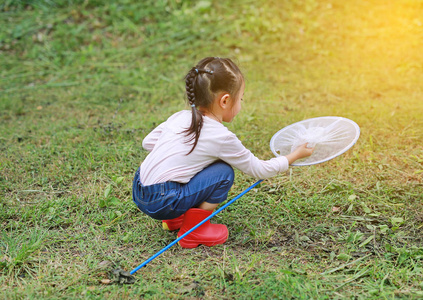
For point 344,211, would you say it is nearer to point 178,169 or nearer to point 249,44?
point 178,169

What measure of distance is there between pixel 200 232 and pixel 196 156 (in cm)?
43

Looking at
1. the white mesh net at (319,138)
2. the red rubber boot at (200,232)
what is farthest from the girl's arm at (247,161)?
the red rubber boot at (200,232)

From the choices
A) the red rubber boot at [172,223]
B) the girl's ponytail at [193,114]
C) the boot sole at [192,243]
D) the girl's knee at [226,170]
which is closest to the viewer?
the girl's ponytail at [193,114]

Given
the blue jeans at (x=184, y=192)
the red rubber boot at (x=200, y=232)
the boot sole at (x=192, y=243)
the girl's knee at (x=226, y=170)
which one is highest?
the girl's knee at (x=226, y=170)

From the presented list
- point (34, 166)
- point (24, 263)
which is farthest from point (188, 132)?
point (34, 166)

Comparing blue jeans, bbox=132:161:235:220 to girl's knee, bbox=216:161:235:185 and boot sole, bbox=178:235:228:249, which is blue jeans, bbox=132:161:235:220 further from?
boot sole, bbox=178:235:228:249

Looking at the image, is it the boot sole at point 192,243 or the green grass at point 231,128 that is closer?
the green grass at point 231,128

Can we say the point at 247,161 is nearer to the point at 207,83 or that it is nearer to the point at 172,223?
the point at 207,83

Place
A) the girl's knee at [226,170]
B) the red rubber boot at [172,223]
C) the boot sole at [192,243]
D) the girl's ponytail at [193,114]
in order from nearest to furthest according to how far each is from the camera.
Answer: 1. the girl's ponytail at [193,114]
2. the girl's knee at [226,170]
3. the boot sole at [192,243]
4. the red rubber boot at [172,223]

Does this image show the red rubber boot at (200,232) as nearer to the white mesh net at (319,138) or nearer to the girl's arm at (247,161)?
the girl's arm at (247,161)

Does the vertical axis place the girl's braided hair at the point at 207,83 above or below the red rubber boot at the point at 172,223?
above

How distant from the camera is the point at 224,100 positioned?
202 centimetres

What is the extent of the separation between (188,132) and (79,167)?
1.27 m

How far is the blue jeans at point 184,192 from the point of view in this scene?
2035mm
